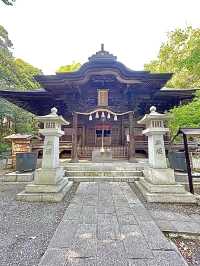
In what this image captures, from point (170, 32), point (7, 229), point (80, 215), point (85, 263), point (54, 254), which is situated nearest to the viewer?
point (85, 263)

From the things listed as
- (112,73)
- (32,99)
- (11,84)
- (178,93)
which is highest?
(11,84)

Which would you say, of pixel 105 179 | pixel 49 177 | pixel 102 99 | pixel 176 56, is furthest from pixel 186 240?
pixel 176 56

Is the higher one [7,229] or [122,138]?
[122,138]

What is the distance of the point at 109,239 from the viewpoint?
2959mm

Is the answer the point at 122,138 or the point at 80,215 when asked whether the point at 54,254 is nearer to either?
the point at 80,215

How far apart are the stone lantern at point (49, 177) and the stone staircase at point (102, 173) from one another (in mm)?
1411

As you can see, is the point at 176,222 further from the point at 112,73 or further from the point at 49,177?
the point at 112,73

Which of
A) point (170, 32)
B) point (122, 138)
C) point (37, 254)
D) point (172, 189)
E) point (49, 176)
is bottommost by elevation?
point (37, 254)

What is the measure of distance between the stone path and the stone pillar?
0.96m

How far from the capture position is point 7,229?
3451 mm

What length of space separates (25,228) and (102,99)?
384 inches

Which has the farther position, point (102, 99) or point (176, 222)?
point (102, 99)

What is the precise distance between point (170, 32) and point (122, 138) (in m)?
17.9

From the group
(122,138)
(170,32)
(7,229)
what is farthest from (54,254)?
(170,32)
